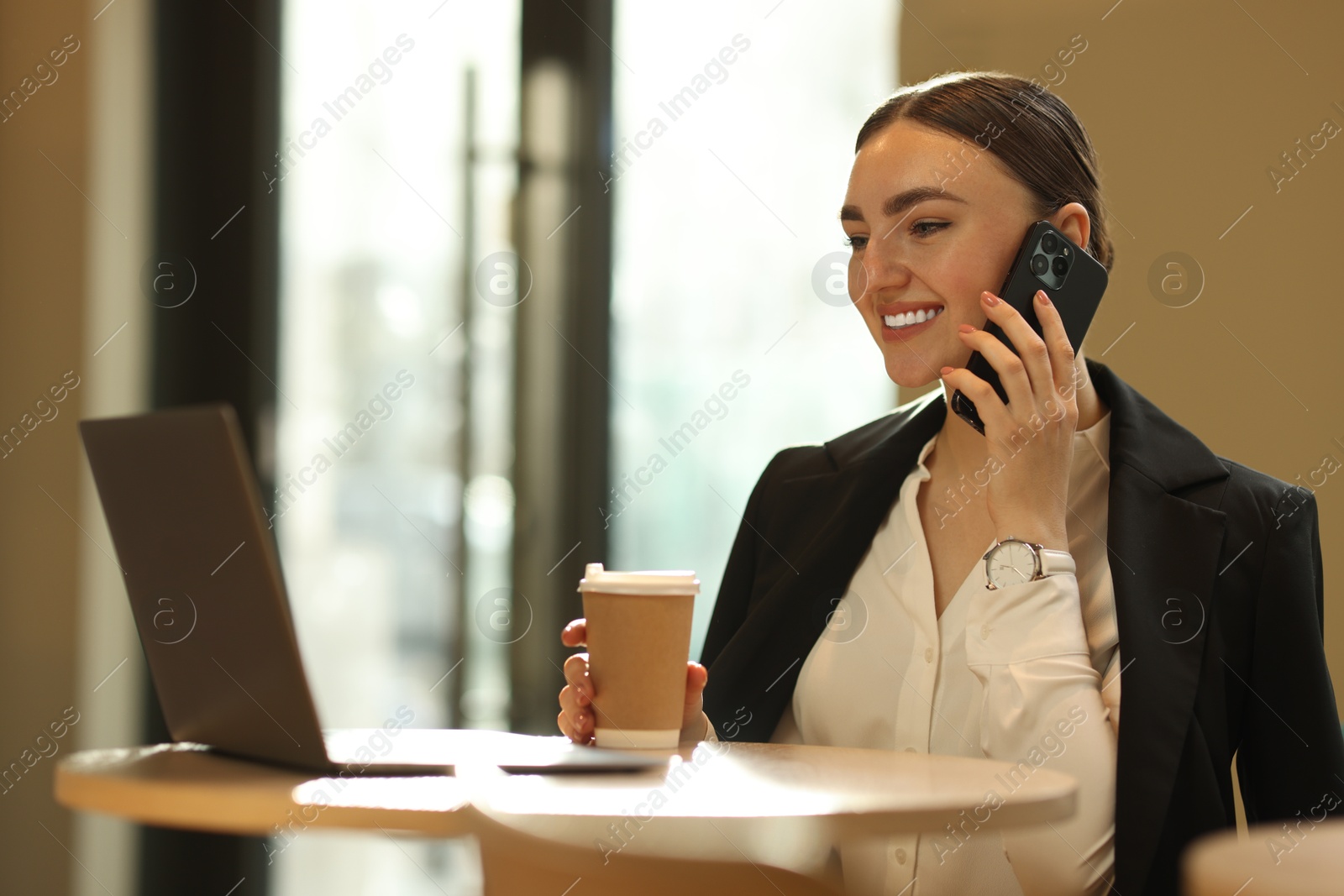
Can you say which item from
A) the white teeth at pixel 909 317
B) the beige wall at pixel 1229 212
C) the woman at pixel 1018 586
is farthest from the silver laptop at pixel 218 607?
the beige wall at pixel 1229 212

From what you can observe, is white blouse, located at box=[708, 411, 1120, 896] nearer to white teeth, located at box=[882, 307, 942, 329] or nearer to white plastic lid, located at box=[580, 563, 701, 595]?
white teeth, located at box=[882, 307, 942, 329]

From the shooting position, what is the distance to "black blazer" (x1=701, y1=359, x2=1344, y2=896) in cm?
135

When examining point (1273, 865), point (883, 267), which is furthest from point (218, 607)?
point (883, 267)

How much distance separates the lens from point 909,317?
5.40 ft

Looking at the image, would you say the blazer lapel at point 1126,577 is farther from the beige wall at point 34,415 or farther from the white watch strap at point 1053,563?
the beige wall at point 34,415

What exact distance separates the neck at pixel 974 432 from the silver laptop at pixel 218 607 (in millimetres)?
857

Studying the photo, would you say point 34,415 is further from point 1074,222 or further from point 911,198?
point 1074,222

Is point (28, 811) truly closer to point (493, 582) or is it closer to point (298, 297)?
point (493, 582)

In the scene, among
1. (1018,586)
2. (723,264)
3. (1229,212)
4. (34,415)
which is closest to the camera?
(1018,586)

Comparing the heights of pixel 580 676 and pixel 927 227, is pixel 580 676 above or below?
below

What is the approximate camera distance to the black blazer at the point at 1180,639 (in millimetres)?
1353

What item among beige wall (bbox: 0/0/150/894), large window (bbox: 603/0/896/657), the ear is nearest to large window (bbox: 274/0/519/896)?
large window (bbox: 603/0/896/657)

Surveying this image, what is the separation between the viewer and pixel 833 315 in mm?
2711

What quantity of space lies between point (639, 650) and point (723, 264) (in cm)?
183
